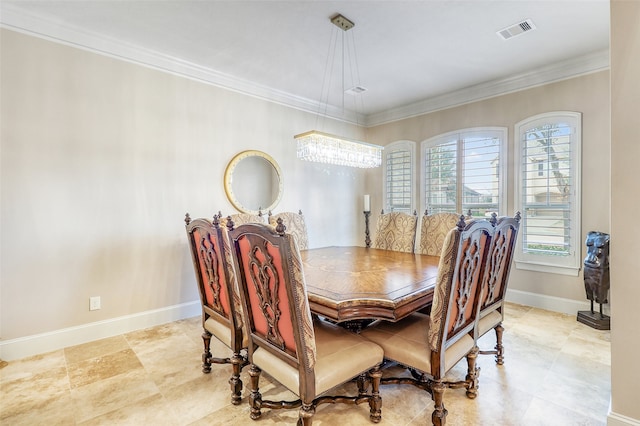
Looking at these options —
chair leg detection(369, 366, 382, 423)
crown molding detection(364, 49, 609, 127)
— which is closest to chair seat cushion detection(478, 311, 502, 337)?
chair leg detection(369, 366, 382, 423)

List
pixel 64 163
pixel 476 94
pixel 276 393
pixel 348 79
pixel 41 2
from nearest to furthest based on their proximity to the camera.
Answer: pixel 276 393, pixel 41 2, pixel 64 163, pixel 348 79, pixel 476 94

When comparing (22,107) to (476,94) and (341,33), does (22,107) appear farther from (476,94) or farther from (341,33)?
(476,94)

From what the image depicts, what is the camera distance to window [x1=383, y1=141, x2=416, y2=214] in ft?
15.8

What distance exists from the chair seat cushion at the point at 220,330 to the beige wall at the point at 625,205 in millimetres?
2031

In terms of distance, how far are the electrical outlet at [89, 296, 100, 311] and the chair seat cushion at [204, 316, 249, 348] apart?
1.37 meters

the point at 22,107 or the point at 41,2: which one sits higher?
the point at 41,2

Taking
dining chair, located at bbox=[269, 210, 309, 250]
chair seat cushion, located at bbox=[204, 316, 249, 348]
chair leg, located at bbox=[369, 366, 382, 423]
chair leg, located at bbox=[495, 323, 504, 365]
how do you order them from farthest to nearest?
dining chair, located at bbox=[269, 210, 309, 250] → chair leg, located at bbox=[495, 323, 504, 365] → chair seat cushion, located at bbox=[204, 316, 249, 348] → chair leg, located at bbox=[369, 366, 382, 423]

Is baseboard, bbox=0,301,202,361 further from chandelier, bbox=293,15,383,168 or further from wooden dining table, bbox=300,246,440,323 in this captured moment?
chandelier, bbox=293,15,383,168

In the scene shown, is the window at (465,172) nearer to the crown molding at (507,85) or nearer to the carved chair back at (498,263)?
the crown molding at (507,85)

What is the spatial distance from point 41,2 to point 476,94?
4.52m

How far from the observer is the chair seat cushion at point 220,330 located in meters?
1.96

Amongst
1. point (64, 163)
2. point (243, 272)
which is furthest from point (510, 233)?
point (64, 163)

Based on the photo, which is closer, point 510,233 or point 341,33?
point 510,233

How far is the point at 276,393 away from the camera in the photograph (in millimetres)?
2029
